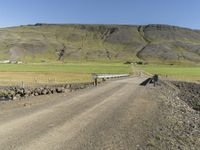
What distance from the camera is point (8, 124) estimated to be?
53.8 ft

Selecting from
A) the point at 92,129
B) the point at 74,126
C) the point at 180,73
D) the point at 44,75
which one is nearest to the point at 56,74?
the point at 44,75

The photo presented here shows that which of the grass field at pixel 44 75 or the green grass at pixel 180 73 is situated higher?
the grass field at pixel 44 75

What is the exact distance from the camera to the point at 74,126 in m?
16.3

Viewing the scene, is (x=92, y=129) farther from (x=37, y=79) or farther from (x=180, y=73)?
(x=180, y=73)

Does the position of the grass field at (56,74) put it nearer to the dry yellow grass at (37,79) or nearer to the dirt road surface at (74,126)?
the dry yellow grass at (37,79)

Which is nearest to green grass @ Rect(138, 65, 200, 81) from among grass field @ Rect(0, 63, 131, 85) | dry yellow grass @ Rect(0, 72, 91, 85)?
grass field @ Rect(0, 63, 131, 85)

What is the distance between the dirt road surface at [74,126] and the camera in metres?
13.2

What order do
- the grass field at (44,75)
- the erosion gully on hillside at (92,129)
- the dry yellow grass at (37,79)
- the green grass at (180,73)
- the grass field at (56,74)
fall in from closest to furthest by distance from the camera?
the erosion gully on hillside at (92,129), the dry yellow grass at (37,79), the grass field at (44,75), the grass field at (56,74), the green grass at (180,73)

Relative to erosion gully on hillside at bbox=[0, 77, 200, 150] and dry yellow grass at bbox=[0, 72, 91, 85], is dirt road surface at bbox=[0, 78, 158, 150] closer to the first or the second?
erosion gully on hillside at bbox=[0, 77, 200, 150]

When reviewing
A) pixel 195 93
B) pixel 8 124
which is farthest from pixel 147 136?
pixel 195 93

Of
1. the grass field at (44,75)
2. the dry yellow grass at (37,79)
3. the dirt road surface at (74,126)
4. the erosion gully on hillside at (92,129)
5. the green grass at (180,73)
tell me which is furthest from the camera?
the green grass at (180,73)

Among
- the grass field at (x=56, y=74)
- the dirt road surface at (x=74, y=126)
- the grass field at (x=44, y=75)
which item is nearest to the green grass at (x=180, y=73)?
the grass field at (x=56, y=74)

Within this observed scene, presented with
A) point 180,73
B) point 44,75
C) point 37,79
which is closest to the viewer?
point 37,79

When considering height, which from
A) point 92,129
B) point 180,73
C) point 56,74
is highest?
point 92,129
